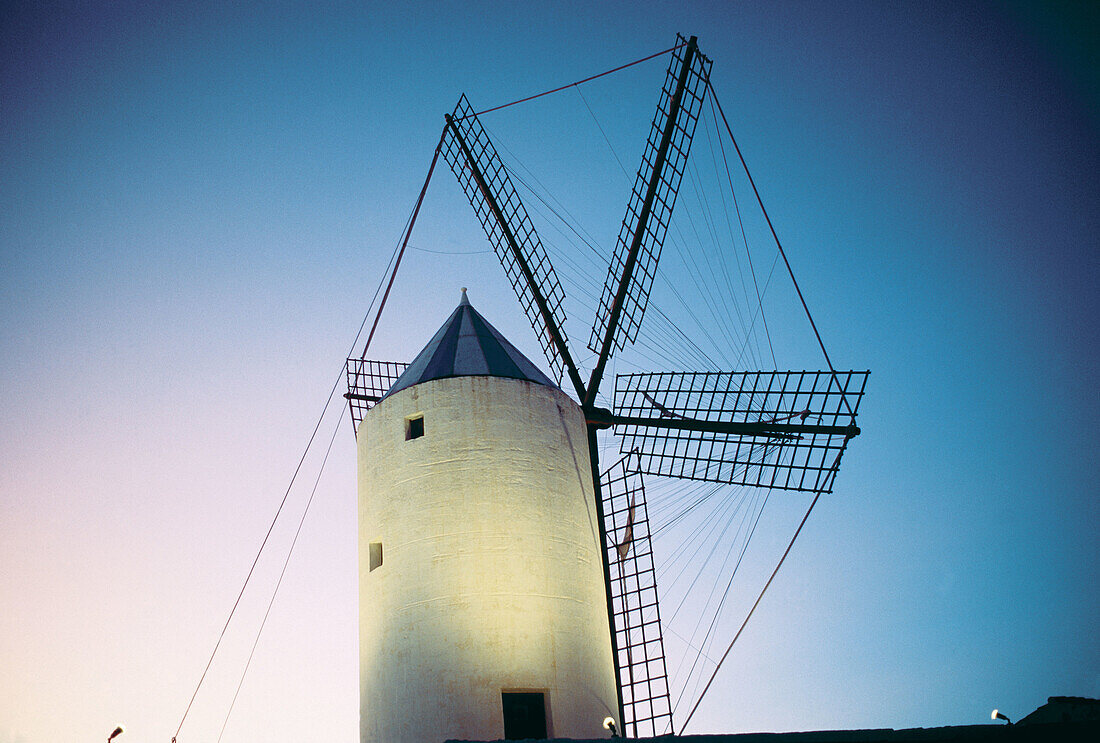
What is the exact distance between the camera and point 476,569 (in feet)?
40.9

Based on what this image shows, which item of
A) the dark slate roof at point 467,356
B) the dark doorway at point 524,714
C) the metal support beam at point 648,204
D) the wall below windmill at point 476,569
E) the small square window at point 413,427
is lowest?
the dark doorway at point 524,714

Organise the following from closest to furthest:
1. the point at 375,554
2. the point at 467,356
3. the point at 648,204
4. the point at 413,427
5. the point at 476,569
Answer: the point at 476,569, the point at 375,554, the point at 413,427, the point at 467,356, the point at 648,204

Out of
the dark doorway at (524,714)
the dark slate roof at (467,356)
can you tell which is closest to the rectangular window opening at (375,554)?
the dark slate roof at (467,356)

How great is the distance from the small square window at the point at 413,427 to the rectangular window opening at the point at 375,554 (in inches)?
59.6

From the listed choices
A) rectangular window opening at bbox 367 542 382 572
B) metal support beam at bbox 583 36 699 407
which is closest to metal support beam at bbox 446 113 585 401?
metal support beam at bbox 583 36 699 407

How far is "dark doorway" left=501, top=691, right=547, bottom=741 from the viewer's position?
11.9 m

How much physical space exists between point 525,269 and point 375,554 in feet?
20.8

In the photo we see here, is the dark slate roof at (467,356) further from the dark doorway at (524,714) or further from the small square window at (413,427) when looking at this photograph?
the dark doorway at (524,714)

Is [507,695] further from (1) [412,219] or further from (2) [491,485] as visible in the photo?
(1) [412,219]

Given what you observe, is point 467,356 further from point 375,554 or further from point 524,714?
point 524,714

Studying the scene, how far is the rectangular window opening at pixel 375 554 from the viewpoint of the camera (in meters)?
13.4

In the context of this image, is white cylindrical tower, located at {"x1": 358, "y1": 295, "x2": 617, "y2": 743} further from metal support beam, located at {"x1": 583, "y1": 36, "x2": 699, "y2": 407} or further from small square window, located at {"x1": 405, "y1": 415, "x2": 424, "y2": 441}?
metal support beam, located at {"x1": 583, "y1": 36, "x2": 699, "y2": 407}

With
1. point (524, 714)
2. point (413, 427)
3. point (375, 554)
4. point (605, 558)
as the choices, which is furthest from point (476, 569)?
point (605, 558)

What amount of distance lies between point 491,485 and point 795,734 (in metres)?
5.22
